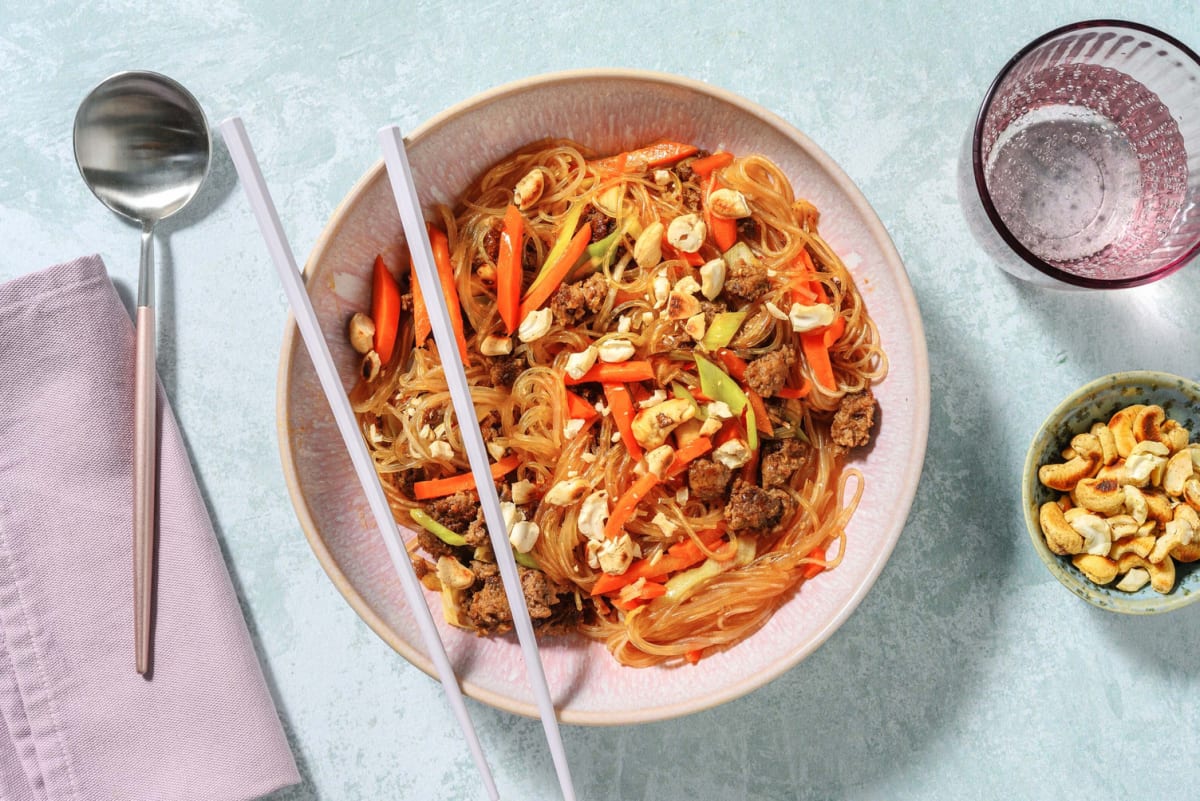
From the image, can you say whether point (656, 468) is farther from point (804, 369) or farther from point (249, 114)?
point (249, 114)

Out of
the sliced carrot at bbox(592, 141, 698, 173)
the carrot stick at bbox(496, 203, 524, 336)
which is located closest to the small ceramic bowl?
the sliced carrot at bbox(592, 141, 698, 173)

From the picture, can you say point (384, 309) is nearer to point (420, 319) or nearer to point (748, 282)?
point (420, 319)

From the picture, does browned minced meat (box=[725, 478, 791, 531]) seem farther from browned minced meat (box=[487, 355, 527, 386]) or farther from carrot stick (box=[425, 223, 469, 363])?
carrot stick (box=[425, 223, 469, 363])

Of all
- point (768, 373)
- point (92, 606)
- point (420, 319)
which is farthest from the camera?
point (92, 606)

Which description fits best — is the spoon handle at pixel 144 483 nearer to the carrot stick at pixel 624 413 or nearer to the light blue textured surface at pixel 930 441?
the light blue textured surface at pixel 930 441

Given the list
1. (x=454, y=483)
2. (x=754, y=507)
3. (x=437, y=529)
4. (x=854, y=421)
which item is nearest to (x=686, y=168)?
(x=854, y=421)

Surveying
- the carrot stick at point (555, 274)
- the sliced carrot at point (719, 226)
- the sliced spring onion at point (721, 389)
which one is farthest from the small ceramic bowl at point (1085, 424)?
the carrot stick at point (555, 274)
